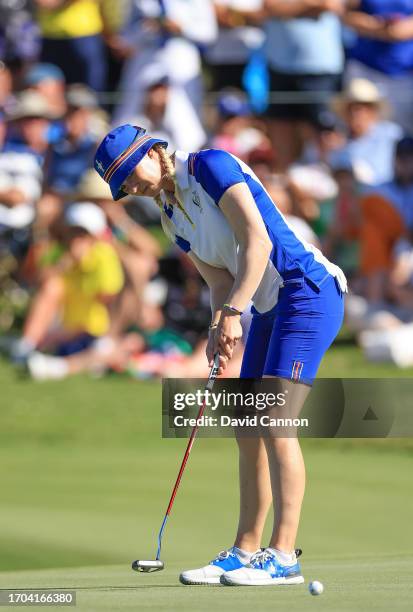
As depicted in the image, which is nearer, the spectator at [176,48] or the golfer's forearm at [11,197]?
the spectator at [176,48]

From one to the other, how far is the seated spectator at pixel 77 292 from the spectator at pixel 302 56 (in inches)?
78.3

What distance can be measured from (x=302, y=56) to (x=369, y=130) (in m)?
0.90

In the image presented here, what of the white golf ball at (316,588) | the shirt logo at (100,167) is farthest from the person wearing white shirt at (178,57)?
the white golf ball at (316,588)

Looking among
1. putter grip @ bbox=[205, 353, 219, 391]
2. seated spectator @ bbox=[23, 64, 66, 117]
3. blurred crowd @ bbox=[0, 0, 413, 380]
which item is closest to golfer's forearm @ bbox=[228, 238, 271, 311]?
putter grip @ bbox=[205, 353, 219, 391]

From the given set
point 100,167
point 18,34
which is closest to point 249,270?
point 100,167

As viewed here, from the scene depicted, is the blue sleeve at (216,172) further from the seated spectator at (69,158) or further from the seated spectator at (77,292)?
the seated spectator at (69,158)

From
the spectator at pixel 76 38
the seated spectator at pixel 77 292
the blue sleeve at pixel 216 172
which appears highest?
the blue sleeve at pixel 216 172

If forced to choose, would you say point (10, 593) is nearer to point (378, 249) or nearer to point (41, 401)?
point (41, 401)

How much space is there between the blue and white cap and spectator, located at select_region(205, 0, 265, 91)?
7629 millimetres

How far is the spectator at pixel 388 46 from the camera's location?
38.9ft

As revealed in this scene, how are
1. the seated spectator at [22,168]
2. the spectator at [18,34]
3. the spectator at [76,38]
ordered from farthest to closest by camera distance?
the spectator at [18,34]
the spectator at [76,38]
the seated spectator at [22,168]

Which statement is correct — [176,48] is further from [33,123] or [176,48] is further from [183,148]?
[33,123]

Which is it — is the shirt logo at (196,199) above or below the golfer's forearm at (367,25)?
above

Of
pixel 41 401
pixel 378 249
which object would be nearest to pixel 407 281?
pixel 378 249
